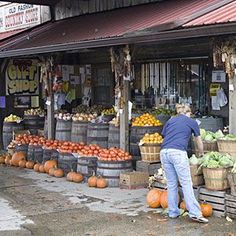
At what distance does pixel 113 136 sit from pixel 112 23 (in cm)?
295

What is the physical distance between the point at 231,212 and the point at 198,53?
570 cm

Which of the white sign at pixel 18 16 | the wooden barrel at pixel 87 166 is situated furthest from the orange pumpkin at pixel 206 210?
the white sign at pixel 18 16

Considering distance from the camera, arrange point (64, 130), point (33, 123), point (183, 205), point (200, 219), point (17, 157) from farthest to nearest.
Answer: point (33, 123)
point (17, 157)
point (64, 130)
point (183, 205)
point (200, 219)

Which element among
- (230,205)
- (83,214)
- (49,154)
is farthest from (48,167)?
Result: (230,205)

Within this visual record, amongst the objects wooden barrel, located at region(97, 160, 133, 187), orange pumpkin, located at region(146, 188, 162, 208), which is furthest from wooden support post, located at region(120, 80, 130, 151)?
orange pumpkin, located at region(146, 188, 162, 208)

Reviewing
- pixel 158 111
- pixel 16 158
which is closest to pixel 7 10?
pixel 16 158

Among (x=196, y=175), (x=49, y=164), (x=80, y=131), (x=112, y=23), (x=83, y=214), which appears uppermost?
(x=112, y=23)

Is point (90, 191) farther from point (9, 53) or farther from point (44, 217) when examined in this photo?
point (9, 53)

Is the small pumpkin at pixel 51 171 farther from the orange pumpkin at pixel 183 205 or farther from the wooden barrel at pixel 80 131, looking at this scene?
the orange pumpkin at pixel 183 205

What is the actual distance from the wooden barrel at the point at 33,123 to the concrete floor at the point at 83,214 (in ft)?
14.8

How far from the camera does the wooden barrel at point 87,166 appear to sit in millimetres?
11445

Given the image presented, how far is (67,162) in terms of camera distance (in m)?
12.2

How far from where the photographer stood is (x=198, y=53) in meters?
13.0

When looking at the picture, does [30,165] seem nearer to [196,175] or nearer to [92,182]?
[92,182]
